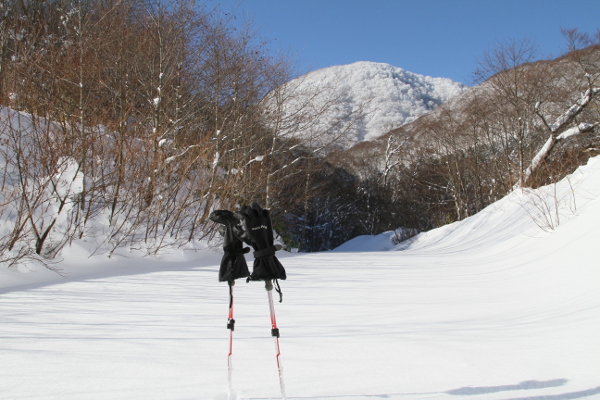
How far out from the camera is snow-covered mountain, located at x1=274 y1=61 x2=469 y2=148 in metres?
10.0

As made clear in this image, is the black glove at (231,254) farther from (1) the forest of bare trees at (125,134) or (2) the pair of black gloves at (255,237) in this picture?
(1) the forest of bare trees at (125,134)

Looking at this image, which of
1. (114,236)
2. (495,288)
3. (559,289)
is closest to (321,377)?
(559,289)

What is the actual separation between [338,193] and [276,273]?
2858 cm

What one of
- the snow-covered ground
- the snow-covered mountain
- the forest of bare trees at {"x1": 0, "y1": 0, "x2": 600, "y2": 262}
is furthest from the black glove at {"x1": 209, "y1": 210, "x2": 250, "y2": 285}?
the snow-covered mountain

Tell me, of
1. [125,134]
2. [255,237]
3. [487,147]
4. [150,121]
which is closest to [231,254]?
[255,237]

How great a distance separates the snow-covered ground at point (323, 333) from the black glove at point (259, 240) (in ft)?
1.66

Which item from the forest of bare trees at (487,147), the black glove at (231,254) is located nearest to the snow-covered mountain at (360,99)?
the forest of bare trees at (487,147)

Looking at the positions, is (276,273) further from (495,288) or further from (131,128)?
(131,128)

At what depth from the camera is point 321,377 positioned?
176cm

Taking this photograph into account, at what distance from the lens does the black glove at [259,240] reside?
1.68m

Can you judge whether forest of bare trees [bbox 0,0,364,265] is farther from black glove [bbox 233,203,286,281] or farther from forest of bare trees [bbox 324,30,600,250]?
forest of bare trees [bbox 324,30,600,250]

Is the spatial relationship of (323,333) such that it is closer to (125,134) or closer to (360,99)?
(125,134)

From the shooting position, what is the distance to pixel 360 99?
40.8ft

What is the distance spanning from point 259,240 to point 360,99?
11.5m
